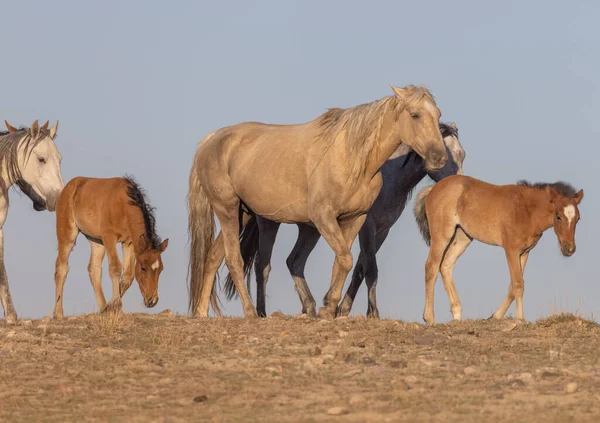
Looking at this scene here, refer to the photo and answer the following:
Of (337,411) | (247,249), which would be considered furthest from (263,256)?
(337,411)

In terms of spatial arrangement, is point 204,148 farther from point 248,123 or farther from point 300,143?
point 300,143

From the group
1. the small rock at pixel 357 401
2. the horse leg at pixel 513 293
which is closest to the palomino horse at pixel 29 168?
the horse leg at pixel 513 293

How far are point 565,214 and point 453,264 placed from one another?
1809 millimetres

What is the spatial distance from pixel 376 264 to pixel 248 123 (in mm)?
2704

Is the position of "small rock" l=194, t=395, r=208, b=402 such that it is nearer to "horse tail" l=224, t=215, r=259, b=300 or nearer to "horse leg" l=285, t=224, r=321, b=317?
"horse leg" l=285, t=224, r=321, b=317

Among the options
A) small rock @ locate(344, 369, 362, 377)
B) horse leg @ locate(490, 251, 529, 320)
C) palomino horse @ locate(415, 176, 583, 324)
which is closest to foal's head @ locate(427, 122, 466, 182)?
palomino horse @ locate(415, 176, 583, 324)

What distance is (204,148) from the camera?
47.2 ft

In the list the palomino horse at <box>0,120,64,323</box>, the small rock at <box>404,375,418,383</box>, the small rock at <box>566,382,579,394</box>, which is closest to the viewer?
the small rock at <box>566,382,579,394</box>

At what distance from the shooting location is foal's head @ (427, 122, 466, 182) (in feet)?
51.6

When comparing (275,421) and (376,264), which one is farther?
(376,264)

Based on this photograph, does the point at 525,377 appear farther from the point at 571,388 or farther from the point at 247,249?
the point at 247,249

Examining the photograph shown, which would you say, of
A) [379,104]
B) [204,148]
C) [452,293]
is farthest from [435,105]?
[204,148]

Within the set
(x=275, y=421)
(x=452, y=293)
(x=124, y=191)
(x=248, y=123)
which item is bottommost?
(x=275, y=421)

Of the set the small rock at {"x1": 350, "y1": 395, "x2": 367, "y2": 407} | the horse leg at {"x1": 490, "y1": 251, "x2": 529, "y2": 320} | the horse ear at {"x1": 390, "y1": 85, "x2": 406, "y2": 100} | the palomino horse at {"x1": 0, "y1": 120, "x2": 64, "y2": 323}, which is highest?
the horse ear at {"x1": 390, "y1": 85, "x2": 406, "y2": 100}
